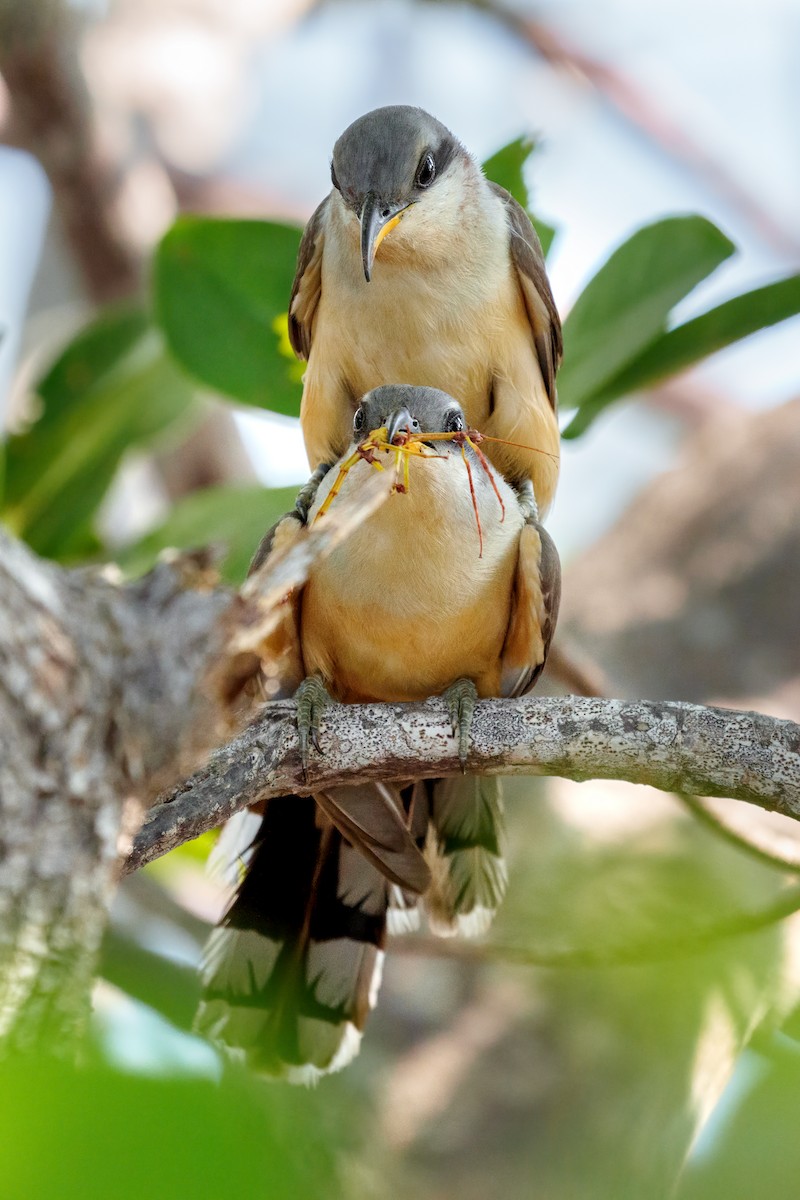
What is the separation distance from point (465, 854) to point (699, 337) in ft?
4.71

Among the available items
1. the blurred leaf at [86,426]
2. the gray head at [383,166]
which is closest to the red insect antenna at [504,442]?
the gray head at [383,166]

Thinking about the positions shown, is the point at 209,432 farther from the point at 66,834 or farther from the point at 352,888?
the point at 66,834

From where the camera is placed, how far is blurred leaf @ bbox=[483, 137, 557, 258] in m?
3.07

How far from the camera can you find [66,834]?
155 centimetres

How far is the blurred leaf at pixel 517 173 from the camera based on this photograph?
121 inches

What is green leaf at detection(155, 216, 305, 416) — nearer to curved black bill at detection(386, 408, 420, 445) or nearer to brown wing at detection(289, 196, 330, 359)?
brown wing at detection(289, 196, 330, 359)

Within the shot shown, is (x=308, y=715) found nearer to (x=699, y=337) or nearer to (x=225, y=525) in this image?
(x=225, y=525)

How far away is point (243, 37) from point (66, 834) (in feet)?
19.4

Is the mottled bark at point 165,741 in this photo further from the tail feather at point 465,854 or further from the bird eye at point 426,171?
the bird eye at point 426,171

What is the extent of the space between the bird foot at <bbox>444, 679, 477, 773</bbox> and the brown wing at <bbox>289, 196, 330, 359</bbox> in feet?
3.32

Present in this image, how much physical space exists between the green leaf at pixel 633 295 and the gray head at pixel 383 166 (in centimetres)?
68

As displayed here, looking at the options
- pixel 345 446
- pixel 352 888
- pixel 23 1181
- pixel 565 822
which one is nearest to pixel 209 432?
pixel 565 822

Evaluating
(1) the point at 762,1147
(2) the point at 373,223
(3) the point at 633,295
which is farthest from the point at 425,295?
(1) the point at 762,1147

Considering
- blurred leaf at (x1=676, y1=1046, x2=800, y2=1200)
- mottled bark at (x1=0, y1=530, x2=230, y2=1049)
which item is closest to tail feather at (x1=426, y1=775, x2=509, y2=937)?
mottled bark at (x1=0, y1=530, x2=230, y2=1049)
